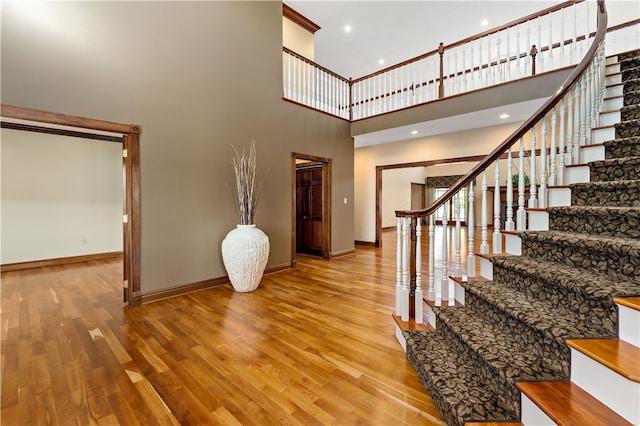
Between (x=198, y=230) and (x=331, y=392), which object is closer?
(x=331, y=392)

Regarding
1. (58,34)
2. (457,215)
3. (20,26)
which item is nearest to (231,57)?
(58,34)

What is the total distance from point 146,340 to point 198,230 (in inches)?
65.0

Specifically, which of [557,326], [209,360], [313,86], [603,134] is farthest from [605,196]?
[313,86]

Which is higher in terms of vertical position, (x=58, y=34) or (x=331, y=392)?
(x=58, y=34)

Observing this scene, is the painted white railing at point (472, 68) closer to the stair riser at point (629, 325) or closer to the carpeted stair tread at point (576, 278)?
the carpeted stair tread at point (576, 278)

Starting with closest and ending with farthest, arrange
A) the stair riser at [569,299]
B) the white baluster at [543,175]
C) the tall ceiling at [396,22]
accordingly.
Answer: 1. the stair riser at [569,299]
2. the white baluster at [543,175]
3. the tall ceiling at [396,22]

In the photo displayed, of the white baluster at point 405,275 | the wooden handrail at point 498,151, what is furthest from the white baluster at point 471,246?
the white baluster at point 405,275

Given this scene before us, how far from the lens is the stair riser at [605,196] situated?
6.39ft

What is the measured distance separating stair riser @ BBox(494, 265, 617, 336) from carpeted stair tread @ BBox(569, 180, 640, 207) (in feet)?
3.10

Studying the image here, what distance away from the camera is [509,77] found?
429 cm

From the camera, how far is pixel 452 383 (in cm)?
154

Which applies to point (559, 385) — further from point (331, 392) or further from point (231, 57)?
point (231, 57)

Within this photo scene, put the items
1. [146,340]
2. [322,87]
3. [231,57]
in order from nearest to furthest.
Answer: [146,340] → [231,57] → [322,87]

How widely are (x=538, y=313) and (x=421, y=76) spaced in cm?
542
